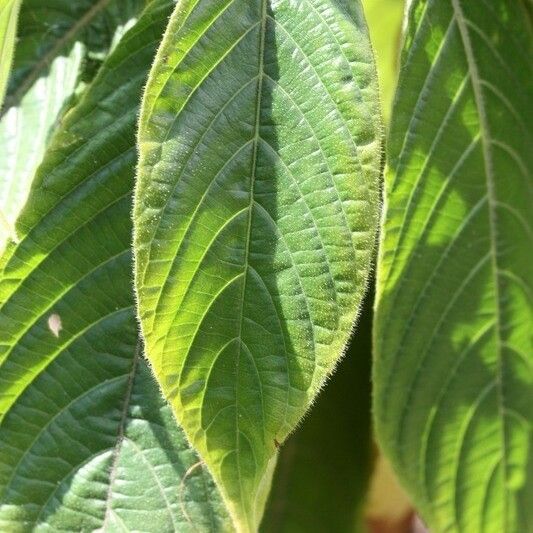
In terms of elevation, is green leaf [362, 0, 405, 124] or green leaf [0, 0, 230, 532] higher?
green leaf [362, 0, 405, 124]

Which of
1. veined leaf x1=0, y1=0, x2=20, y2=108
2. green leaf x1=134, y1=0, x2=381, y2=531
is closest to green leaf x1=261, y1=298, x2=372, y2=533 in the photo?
green leaf x1=134, y1=0, x2=381, y2=531

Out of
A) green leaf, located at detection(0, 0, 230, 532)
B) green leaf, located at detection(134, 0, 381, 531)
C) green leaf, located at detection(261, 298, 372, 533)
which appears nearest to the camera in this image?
green leaf, located at detection(134, 0, 381, 531)

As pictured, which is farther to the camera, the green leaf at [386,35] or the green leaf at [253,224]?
the green leaf at [386,35]

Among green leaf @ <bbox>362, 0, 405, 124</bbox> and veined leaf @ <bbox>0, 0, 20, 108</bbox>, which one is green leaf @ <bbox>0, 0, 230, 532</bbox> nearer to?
veined leaf @ <bbox>0, 0, 20, 108</bbox>

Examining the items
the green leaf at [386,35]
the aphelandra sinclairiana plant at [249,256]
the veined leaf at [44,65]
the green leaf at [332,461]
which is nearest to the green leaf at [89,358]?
the aphelandra sinclairiana plant at [249,256]

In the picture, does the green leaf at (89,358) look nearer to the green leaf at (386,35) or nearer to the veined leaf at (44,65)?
the veined leaf at (44,65)

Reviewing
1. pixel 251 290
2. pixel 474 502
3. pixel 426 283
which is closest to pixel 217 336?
pixel 251 290

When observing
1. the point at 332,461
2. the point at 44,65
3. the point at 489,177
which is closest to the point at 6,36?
the point at 44,65

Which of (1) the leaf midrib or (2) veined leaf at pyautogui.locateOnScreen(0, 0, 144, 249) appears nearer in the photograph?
(1) the leaf midrib
